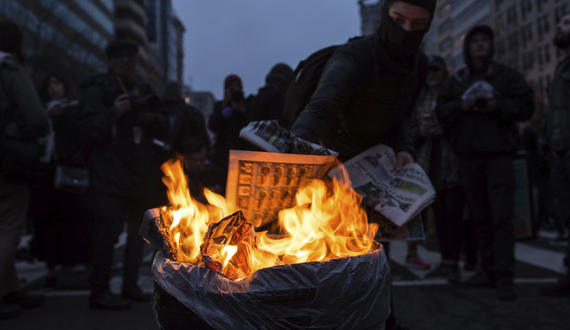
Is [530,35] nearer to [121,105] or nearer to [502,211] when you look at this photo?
[502,211]

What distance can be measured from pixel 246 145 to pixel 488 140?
2.29m

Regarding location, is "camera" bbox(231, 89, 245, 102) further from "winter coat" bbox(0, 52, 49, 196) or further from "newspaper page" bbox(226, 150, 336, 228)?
"newspaper page" bbox(226, 150, 336, 228)

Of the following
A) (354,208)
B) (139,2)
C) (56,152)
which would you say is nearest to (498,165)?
(354,208)

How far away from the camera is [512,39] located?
145 feet

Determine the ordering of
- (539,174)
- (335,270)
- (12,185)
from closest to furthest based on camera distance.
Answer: (335,270) < (12,185) < (539,174)

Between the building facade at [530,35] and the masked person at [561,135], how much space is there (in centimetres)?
4111

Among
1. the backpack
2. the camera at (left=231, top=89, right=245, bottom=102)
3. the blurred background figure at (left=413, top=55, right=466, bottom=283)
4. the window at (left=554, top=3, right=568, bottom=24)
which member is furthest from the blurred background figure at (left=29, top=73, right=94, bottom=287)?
the window at (left=554, top=3, right=568, bottom=24)

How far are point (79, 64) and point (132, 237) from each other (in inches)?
884

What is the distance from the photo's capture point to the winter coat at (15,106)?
271 cm

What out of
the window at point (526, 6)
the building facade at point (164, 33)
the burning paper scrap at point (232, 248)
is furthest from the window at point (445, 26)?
the burning paper scrap at point (232, 248)

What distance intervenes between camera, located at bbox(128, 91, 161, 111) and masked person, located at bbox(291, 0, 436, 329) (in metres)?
1.72

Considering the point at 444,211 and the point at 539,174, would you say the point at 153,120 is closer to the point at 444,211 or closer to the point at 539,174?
the point at 444,211

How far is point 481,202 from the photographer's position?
11.4ft

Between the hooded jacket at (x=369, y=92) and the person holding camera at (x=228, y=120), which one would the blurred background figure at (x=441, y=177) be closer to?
the person holding camera at (x=228, y=120)
